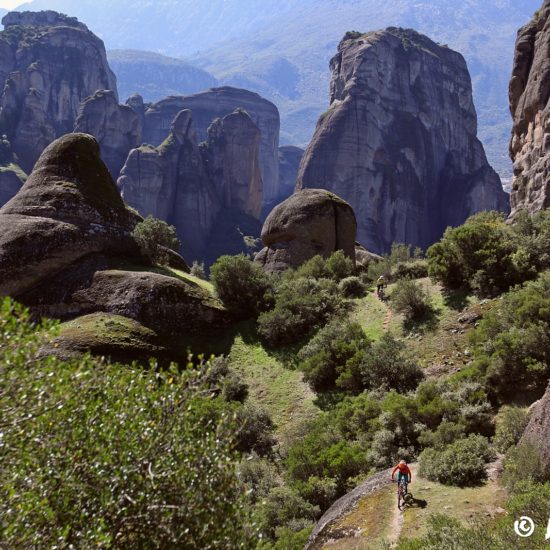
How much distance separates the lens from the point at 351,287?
32.5 m

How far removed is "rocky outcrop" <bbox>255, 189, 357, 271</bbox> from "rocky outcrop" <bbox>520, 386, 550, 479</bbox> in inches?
1033

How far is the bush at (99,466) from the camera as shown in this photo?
25.3 ft

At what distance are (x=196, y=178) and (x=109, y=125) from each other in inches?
1059

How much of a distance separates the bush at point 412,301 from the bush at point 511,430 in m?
10.2

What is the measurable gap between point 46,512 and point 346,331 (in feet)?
64.7

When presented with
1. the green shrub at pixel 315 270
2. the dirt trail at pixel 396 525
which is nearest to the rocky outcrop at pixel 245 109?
the green shrub at pixel 315 270

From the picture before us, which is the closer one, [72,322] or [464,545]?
[464,545]

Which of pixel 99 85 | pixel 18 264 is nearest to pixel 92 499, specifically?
pixel 18 264

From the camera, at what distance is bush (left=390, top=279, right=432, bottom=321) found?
2608cm

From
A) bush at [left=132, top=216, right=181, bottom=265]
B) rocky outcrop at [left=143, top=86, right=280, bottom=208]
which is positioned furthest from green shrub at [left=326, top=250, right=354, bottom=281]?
rocky outcrop at [left=143, top=86, right=280, bottom=208]

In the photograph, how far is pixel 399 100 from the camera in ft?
410

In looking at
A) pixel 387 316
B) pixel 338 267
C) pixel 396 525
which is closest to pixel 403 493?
pixel 396 525

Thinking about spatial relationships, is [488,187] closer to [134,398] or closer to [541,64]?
[541,64]

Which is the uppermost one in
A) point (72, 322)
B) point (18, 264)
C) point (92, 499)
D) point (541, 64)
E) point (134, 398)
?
point (541, 64)
